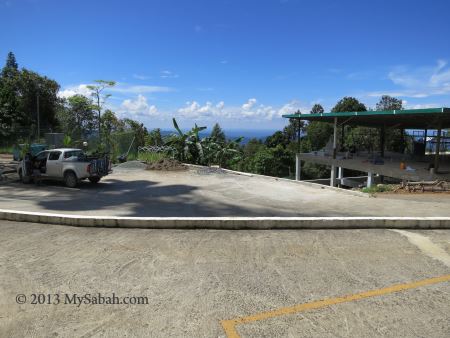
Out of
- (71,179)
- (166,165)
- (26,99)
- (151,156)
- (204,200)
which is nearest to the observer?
(204,200)

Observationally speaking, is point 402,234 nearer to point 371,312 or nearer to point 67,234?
point 371,312

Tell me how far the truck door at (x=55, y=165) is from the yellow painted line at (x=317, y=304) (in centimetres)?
1247

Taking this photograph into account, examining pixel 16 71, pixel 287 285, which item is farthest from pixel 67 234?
pixel 16 71

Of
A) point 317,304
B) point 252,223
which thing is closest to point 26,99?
point 252,223

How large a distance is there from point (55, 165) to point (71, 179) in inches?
35.4

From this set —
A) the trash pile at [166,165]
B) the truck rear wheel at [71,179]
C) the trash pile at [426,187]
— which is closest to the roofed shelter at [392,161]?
the trash pile at [426,187]

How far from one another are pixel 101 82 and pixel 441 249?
26.4 meters

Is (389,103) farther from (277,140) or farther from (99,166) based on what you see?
(99,166)

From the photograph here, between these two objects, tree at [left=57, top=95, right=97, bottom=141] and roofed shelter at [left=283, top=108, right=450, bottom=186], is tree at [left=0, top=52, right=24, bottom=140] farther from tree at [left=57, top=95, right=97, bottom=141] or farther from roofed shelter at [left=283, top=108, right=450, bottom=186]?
roofed shelter at [left=283, top=108, right=450, bottom=186]

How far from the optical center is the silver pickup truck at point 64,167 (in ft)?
46.2

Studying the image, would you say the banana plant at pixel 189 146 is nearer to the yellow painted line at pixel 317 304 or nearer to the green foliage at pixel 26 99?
the green foliage at pixel 26 99

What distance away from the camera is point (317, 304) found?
13.9 ft

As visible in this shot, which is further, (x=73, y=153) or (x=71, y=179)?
(x=73, y=153)

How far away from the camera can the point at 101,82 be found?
27609 millimetres
